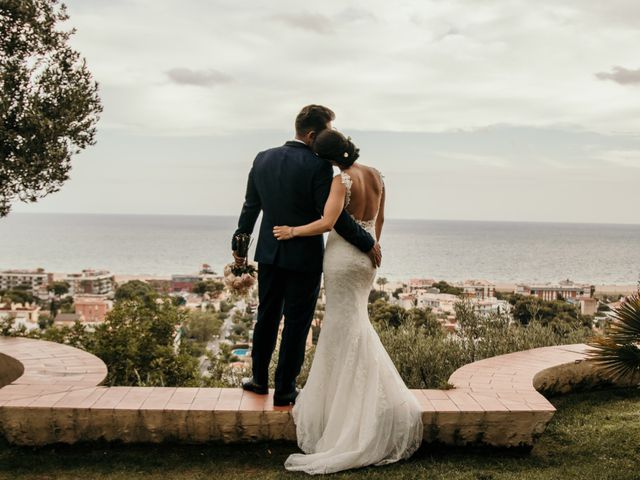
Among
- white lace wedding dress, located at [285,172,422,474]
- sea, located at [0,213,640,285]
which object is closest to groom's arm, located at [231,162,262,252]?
white lace wedding dress, located at [285,172,422,474]

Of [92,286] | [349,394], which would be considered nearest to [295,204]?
[349,394]

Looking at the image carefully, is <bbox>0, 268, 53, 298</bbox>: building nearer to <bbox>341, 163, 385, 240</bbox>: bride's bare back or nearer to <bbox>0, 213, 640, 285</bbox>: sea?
<bbox>0, 213, 640, 285</bbox>: sea

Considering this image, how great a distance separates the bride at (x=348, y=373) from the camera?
14.5 ft

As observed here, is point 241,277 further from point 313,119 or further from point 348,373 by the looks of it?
point 313,119

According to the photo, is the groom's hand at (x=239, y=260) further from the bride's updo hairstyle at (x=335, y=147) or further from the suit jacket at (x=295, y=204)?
the bride's updo hairstyle at (x=335, y=147)

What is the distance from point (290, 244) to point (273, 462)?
59.0 inches

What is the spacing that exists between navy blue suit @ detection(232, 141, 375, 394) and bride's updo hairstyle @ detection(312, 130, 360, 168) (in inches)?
3.4

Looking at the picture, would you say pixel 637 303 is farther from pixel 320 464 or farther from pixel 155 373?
pixel 155 373

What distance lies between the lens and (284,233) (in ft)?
15.2

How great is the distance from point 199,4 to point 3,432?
11.2 metres

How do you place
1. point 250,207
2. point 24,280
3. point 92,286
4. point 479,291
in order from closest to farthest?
point 250,207
point 479,291
point 92,286
point 24,280

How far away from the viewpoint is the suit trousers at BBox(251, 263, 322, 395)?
473cm

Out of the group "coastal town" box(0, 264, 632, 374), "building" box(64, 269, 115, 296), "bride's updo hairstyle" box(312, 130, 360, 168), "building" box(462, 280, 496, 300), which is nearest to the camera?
"bride's updo hairstyle" box(312, 130, 360, 168)

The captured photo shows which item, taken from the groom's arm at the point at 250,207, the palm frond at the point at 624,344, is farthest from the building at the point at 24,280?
the palm frond at the point at 624,344
